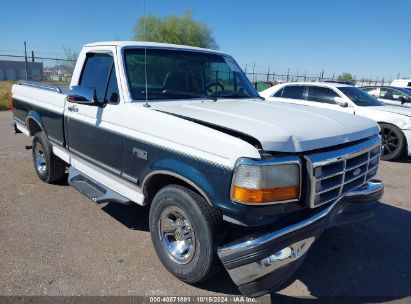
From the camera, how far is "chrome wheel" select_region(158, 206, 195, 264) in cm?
308

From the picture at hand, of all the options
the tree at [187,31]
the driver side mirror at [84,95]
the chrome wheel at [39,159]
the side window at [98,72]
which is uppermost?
the tree at [187,31]

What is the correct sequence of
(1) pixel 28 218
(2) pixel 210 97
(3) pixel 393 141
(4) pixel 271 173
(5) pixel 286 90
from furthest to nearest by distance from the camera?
(5) pixel 286 90, (3) pixel 393 141, (1) pixel 28 218, (2) pixel 210 97, (4) pixel 271 173

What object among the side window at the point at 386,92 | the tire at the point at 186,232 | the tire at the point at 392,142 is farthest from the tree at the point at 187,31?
the tire at the point at 186,232

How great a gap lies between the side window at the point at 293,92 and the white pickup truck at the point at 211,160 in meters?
5.46

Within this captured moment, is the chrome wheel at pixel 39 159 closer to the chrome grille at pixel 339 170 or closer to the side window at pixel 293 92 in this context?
the chrome grille at pixel 339 170

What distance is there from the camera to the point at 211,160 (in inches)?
105

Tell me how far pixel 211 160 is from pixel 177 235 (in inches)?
36.2

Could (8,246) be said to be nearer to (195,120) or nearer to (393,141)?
(195,120)

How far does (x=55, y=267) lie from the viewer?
11.0 feet

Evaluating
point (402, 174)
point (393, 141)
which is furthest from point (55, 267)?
point (393, 141)

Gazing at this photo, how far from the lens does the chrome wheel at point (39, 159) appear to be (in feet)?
18.4

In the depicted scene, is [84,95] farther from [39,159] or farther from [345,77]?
[345,77]

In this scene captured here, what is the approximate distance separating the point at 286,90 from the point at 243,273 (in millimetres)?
8180

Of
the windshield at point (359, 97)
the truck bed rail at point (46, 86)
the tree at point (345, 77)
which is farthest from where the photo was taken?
the tree at point (345, 77)
